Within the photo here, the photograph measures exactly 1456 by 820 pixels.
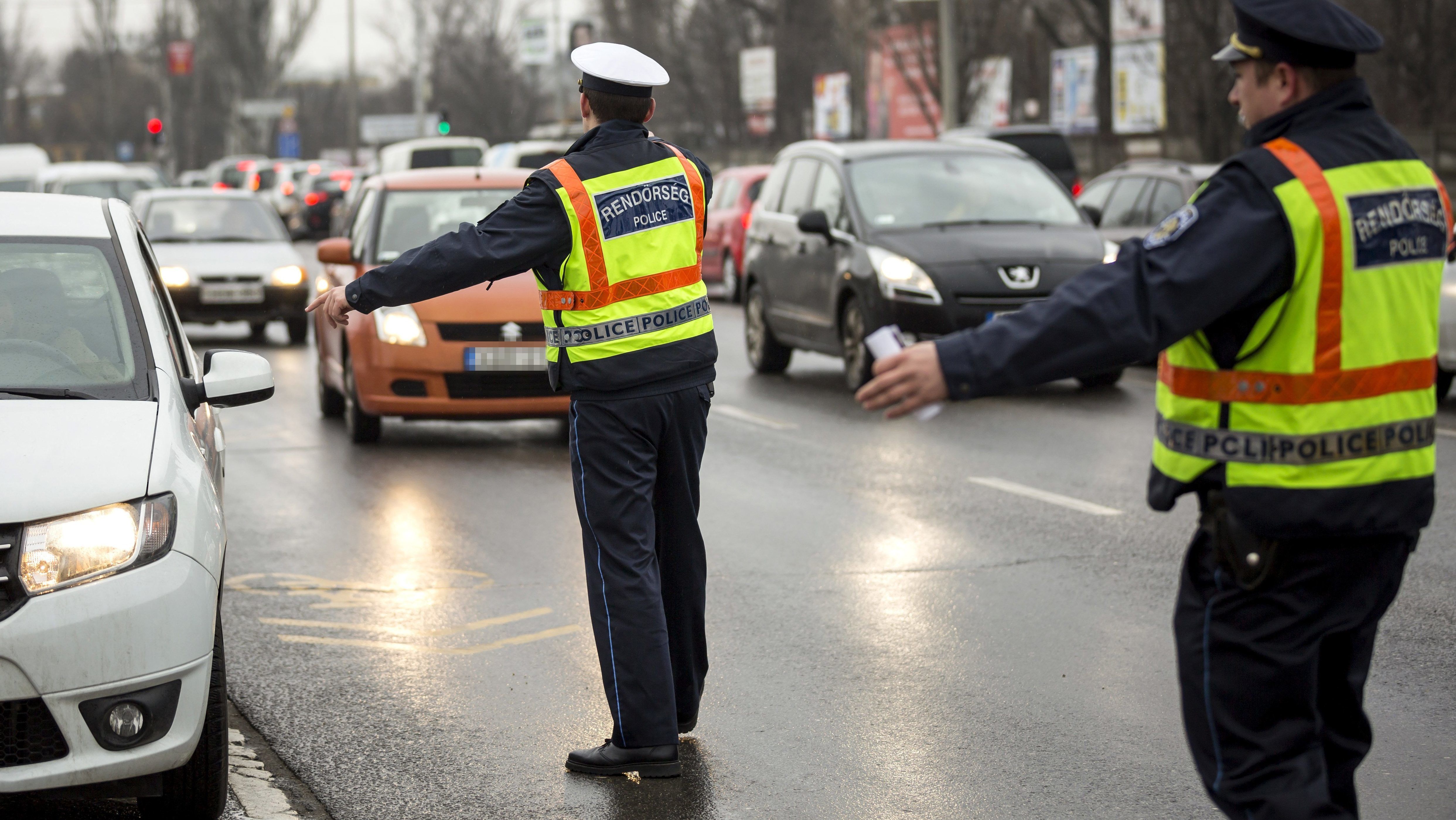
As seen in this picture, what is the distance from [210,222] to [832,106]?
35397 mm

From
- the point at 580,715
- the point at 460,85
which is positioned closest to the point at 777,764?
the point at 580,715

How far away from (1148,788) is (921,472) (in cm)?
538

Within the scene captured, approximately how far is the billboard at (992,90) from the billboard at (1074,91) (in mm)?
1075

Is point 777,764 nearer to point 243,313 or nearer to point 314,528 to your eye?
point 314,528

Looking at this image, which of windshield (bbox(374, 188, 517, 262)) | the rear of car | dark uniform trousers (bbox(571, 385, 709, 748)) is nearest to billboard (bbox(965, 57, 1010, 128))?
the rear of car

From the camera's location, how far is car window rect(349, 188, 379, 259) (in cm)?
1198

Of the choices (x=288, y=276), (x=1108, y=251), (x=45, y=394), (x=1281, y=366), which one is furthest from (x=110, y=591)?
(x=288, y=276)

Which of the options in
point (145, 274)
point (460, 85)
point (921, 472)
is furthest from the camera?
point (460, 85)

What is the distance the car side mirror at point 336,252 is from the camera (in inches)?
451

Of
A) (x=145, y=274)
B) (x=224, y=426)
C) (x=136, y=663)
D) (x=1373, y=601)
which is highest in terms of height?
(x=145, y=274)

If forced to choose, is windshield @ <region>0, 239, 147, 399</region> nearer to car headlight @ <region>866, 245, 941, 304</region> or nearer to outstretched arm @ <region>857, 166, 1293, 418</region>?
outstretched arm @ <region>857, 166, 1293, 418</region>

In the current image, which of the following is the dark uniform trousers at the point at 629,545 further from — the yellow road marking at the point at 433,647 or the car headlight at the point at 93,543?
the yellow road marking at the point at 433,647

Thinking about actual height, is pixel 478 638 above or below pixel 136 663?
below

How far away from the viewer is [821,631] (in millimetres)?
6340
